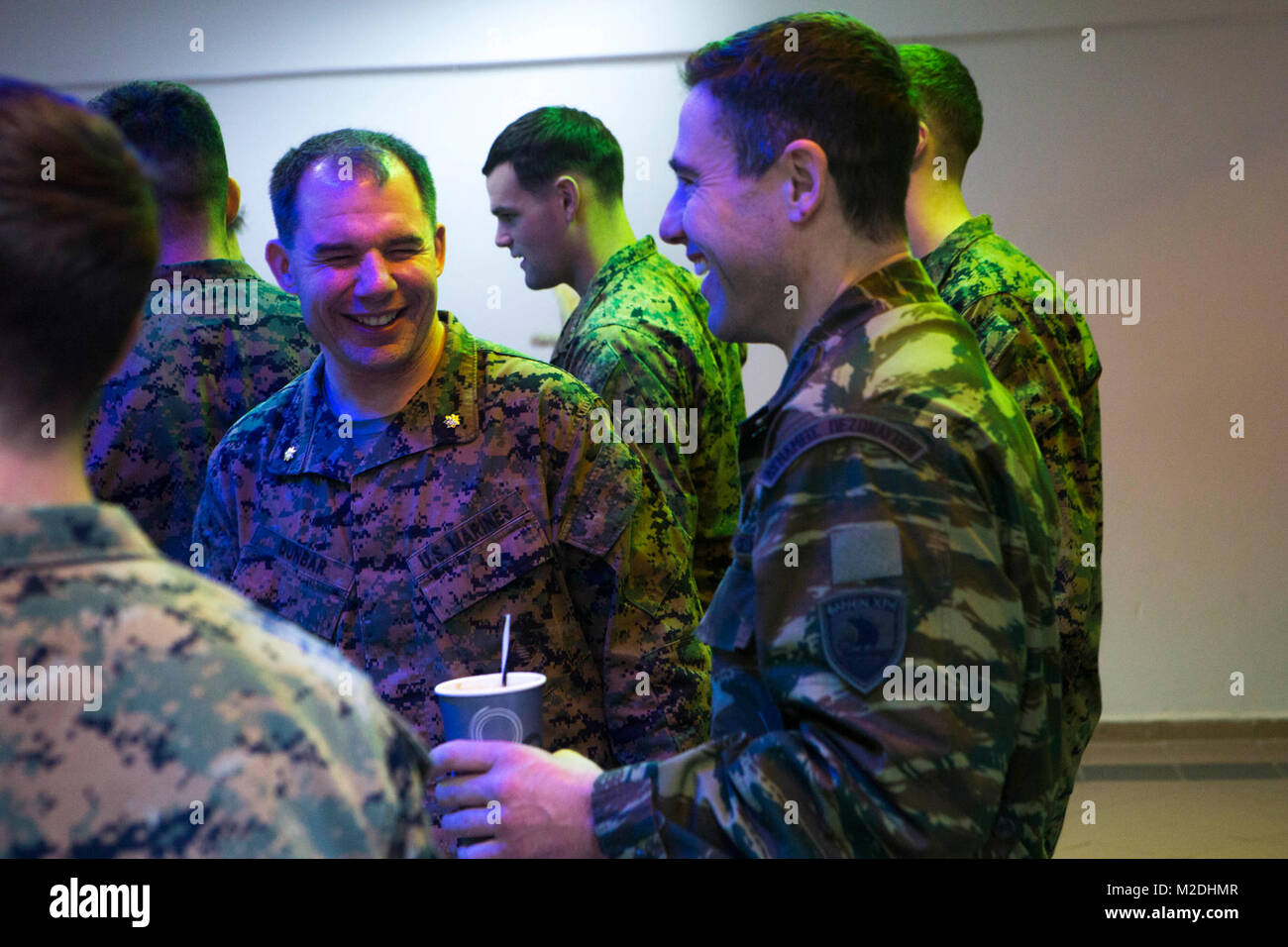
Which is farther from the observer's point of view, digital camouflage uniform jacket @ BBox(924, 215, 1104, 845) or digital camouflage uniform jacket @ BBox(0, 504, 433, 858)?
digital camouflage uniform jacket @ BBox(924, 215, 1104, 845)

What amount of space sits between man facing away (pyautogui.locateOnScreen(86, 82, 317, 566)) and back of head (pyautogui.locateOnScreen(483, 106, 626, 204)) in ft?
3.19

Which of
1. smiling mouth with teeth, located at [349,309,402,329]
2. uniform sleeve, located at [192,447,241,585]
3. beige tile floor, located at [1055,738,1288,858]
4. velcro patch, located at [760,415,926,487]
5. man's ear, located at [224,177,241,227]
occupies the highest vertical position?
man's ear, located at [224,177,241,227]

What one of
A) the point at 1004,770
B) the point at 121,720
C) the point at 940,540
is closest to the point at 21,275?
the point at 121,720

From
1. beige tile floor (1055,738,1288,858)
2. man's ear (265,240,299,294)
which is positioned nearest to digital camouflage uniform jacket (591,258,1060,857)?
man's ear (265,240,299,294)

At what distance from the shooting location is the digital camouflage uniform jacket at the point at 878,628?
44.9 inches

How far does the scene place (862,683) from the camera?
3.76ft

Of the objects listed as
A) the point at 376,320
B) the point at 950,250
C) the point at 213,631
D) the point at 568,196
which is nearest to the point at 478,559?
the point at 376,320

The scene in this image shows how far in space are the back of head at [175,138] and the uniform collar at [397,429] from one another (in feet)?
2.80

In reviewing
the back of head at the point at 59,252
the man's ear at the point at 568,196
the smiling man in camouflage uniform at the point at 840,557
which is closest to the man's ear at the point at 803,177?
the smiling man in camouflage uniform at the point at 840,557

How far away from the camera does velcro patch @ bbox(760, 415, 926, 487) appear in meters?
1.18

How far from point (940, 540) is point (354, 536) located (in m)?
1.02

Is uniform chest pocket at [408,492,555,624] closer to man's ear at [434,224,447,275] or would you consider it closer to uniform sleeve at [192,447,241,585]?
uniform sleeve at [192,447,241,585]

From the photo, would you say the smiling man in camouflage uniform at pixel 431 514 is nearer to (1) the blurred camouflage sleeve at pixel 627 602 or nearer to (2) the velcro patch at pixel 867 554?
(1) the blurred camouflage sleeve at pixel 627 602

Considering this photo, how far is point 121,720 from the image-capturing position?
78cm
